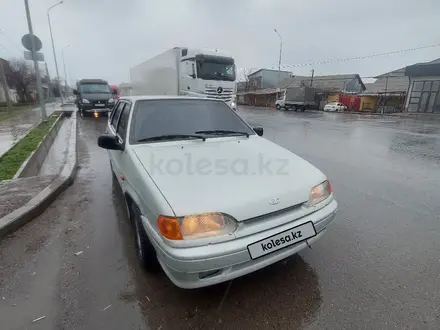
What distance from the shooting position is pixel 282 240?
1.99 meters

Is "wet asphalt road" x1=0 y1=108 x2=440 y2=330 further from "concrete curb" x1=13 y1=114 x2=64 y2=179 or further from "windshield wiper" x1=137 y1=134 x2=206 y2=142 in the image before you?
"concrete curb" x1=13 y1=114 x2=64 y2=179

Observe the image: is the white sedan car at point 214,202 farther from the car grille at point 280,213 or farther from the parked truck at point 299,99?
the parked truck at point 299,99

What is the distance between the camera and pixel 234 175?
7.34 feet

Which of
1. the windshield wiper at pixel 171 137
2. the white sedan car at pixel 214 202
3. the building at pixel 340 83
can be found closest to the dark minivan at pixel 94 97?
the windshield wiper at pixel 171 137

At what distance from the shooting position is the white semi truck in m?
12.5

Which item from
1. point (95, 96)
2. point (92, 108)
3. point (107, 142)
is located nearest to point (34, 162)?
point (107, 142)

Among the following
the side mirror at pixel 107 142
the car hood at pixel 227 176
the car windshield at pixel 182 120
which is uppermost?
the car windshield at pixel 182 120

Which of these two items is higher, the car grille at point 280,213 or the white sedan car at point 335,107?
the car grille at point 280,213

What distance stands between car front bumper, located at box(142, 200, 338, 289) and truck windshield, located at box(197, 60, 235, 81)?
11.6m

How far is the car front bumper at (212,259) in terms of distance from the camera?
1.73 m

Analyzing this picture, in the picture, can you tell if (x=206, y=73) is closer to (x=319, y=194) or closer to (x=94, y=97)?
(x=94, y=97)

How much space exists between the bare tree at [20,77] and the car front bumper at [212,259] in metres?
53.2

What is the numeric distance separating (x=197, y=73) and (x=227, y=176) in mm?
11211

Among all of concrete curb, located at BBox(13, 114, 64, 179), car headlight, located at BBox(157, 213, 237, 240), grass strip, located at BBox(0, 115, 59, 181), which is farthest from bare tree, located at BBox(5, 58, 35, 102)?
car headlight, located at BBox(157, 213, 237, 240)
